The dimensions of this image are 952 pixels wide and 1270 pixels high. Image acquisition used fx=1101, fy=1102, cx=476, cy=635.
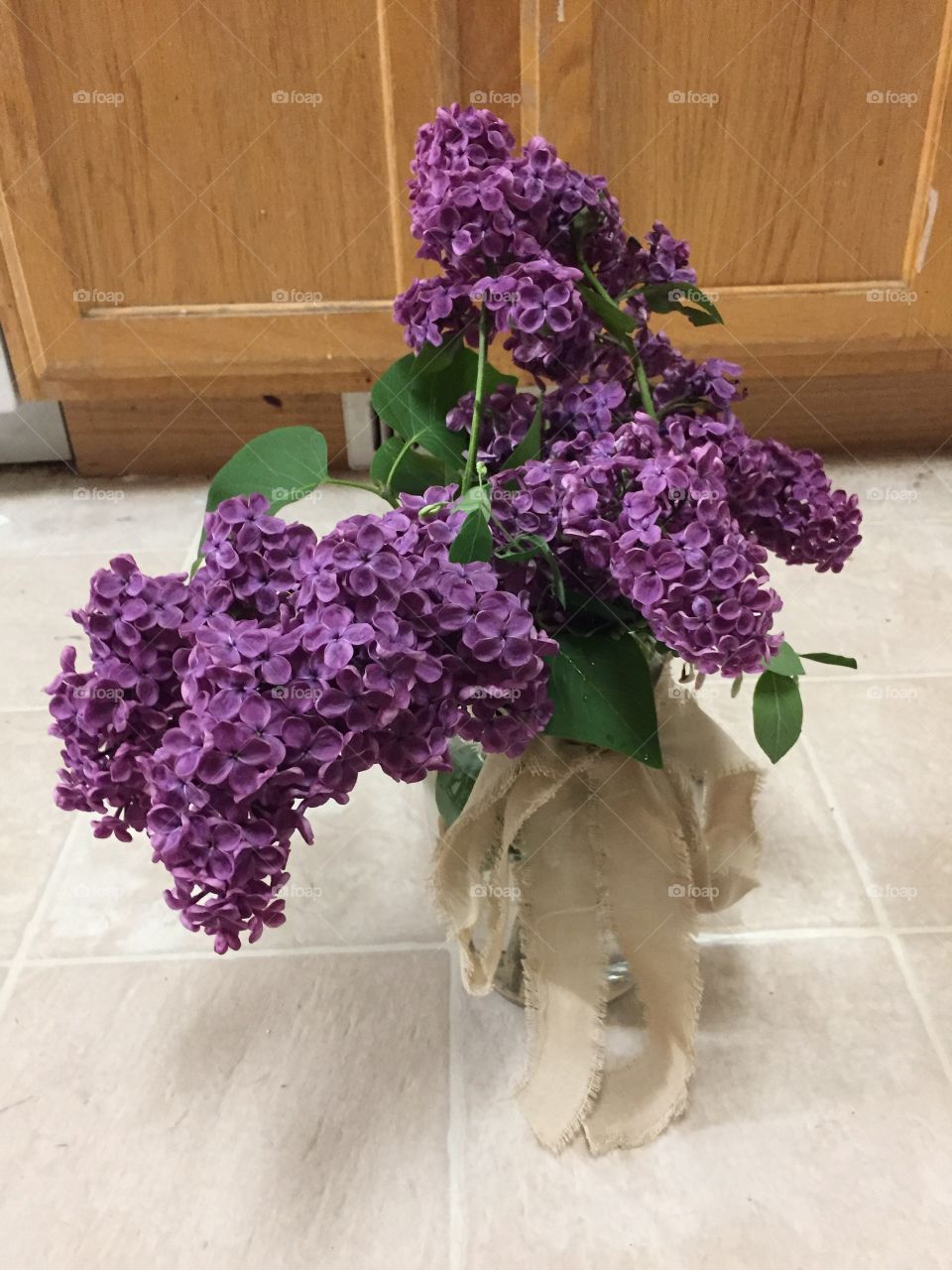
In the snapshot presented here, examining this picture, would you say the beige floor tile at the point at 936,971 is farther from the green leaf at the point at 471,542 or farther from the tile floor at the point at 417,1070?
the green leaf at the point at 471,542

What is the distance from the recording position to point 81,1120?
0.56 m

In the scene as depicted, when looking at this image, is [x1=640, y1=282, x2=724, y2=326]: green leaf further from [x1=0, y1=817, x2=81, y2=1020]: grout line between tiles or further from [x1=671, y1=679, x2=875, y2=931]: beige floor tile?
[x1=0, y1=817, x2=81, y2=1020]: grout line between tiles

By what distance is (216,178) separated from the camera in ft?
3.27

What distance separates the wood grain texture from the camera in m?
1.20

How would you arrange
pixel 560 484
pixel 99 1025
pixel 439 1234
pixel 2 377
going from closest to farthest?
pixel 560 484 < pixel 439 1234 < pixel 99 1025 < pixel 2 377

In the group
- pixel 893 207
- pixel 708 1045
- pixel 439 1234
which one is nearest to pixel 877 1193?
pixel 708 1045

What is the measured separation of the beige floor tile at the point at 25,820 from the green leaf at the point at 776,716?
0.46 metres

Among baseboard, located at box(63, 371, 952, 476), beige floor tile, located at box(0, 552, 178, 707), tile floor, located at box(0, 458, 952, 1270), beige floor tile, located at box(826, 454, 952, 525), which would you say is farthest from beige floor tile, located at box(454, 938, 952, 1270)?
baseboard, located at box(63, 371, 952, 476)

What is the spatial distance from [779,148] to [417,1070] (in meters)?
0.84

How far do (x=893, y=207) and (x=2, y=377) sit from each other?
0.87 metres

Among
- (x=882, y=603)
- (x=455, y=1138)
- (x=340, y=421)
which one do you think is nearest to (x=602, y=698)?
(x=455, y=1138)

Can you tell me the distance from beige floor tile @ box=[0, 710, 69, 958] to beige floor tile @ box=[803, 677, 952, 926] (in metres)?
0.53

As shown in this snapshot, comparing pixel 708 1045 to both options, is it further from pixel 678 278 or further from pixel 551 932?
pixel 678 278

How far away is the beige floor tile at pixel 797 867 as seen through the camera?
2.16 ft
